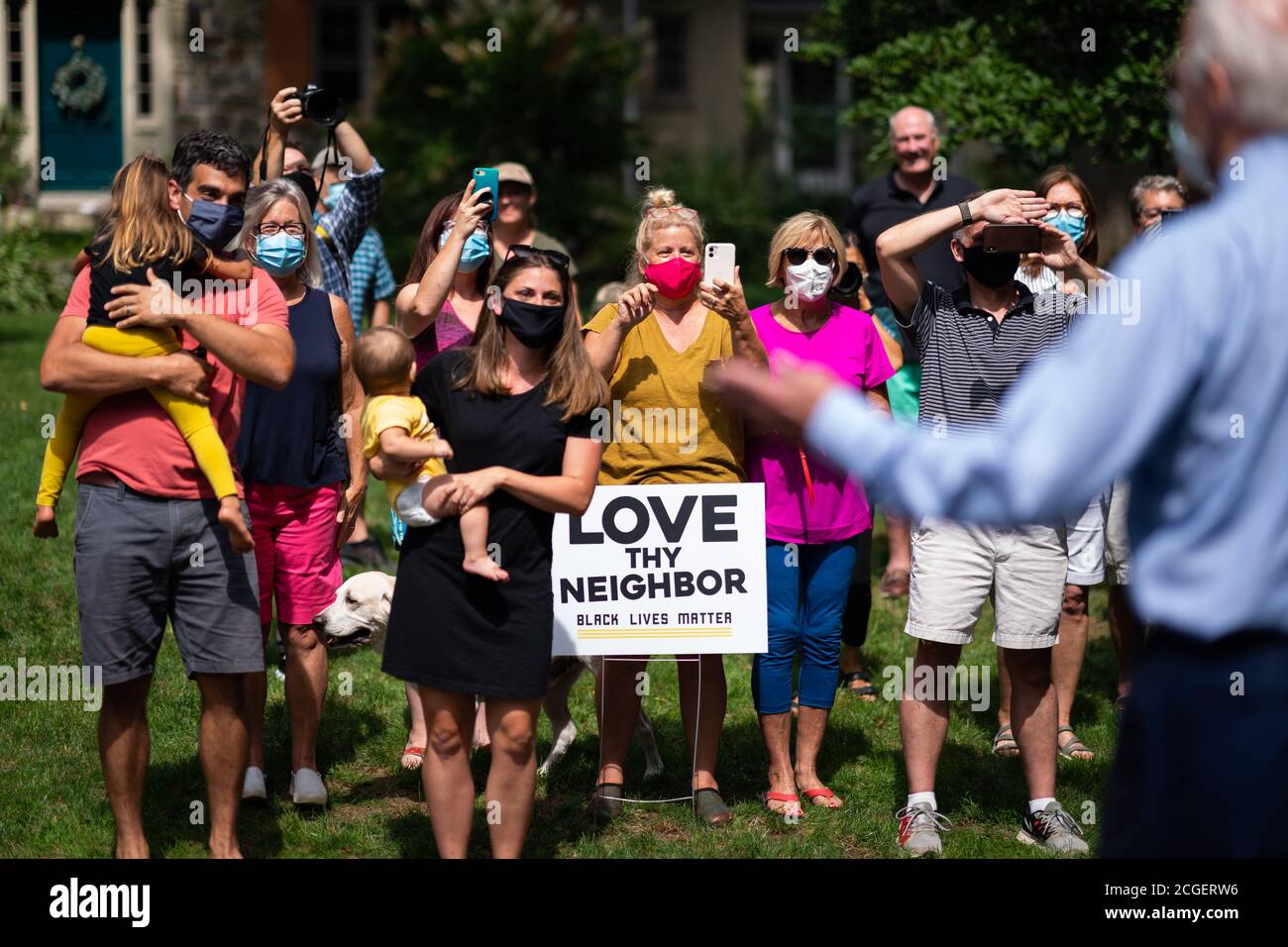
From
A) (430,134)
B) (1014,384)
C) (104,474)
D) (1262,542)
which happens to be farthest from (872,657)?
(430,134)

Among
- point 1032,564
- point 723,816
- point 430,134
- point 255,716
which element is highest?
point 430,134

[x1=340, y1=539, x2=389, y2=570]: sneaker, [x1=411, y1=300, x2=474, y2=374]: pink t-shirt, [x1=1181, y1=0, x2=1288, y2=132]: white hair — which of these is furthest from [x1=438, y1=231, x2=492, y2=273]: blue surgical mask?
[x1=1181, y1=0, x2=1288, y2=132]: white hair

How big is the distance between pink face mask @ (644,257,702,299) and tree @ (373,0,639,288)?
12905 mm

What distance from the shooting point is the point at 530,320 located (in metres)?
4.95

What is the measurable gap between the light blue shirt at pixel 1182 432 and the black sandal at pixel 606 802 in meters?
3.67

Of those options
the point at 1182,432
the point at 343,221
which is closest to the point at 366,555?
the point at 343,221

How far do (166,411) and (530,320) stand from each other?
1.18 m

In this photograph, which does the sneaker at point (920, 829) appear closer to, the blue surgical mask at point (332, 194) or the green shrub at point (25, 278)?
the blue surgical mask at point (332, 194)

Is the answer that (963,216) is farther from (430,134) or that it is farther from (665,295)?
(430,134)

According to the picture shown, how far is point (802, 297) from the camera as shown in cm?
618

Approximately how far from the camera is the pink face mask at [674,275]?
594cm

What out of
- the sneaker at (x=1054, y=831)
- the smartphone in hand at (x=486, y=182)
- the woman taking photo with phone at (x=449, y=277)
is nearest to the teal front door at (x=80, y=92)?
the woman taking photo with phone at (x=449, y=277)

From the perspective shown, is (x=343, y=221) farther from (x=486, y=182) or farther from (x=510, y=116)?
(x=510, y=116)

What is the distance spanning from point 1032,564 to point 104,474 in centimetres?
331
